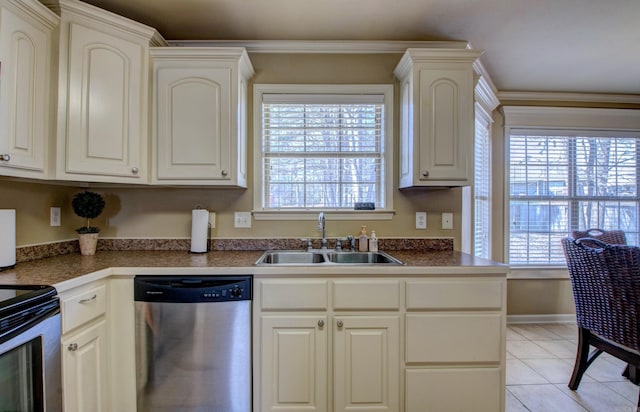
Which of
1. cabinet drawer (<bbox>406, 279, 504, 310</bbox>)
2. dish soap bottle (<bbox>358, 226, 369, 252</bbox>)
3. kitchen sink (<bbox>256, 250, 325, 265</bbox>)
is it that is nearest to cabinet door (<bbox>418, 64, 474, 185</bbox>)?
dish soap bottle (<bbox>358, 226, 369, 252</bbox>)

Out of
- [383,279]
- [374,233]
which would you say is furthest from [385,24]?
[383,279]

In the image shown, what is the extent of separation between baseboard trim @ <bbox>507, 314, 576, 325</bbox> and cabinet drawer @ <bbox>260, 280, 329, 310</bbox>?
8.94 feet

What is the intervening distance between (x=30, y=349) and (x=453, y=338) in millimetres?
1881

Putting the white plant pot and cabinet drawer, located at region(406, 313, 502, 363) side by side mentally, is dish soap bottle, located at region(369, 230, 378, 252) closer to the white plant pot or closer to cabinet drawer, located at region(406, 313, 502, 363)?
cabinet drawer, located at region(406, 313, 502, 363)

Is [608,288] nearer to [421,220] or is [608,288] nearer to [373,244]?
[421,220]

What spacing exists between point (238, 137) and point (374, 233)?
1168mm

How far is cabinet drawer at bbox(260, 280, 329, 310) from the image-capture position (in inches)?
65.4

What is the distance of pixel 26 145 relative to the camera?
61.1 inches

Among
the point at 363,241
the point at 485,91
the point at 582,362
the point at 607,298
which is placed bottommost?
the point at 582,362

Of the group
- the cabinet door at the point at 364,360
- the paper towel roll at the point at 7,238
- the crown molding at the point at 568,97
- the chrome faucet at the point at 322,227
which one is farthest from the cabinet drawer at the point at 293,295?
the crown molding at the point at 568,97

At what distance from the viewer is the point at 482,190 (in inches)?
122

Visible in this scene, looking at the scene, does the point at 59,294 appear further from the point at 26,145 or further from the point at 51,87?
the point at 51,87

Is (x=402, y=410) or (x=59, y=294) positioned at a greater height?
(x=59, y=294)

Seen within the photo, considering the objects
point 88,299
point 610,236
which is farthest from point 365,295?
point 610,236
